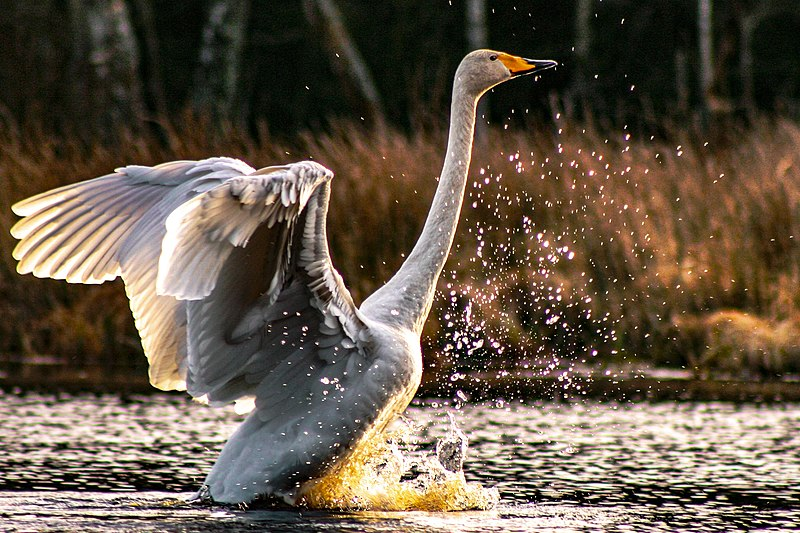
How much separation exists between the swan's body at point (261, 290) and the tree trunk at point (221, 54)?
1399cm

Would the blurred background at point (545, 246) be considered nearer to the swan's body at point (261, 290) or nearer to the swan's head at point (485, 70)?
the swan's head at point (485, 70)

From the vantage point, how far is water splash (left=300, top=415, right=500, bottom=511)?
6.39m

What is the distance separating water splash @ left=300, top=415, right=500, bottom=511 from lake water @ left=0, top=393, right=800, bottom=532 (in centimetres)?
17

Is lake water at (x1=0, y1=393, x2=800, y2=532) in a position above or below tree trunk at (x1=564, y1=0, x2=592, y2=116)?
below

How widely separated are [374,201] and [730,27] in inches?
321

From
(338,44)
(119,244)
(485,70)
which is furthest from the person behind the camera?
(338,44)

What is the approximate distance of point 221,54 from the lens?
2083 cm

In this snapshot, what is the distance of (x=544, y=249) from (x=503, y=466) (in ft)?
14.0

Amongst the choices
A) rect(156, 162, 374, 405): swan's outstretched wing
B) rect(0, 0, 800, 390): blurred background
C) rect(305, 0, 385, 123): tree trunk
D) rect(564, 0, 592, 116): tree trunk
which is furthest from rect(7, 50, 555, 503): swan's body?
rect(564, 0, 592, 116): tree trunk

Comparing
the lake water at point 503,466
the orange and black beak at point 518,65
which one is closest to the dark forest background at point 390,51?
the lake water at point 503,466

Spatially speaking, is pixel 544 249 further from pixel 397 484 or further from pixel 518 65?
pixel 397 484

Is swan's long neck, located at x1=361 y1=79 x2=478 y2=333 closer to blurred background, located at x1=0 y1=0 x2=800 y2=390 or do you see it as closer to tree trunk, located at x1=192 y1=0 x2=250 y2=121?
blurred background, located at x1=0 y1=0 x2=800 y2=390

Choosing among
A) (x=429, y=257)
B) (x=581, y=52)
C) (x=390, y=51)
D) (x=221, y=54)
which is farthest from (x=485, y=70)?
(x=390, y=51)

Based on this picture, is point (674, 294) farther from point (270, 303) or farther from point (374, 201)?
point (270, 303)
